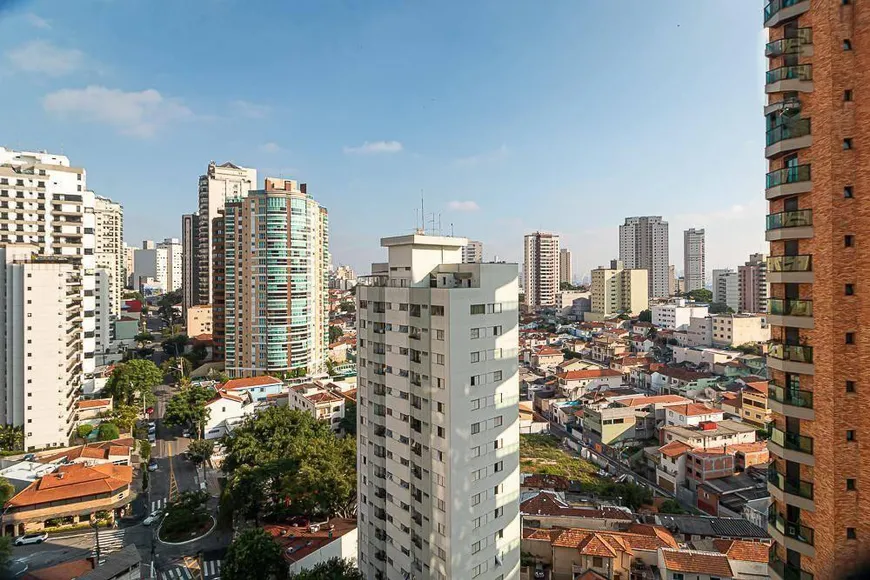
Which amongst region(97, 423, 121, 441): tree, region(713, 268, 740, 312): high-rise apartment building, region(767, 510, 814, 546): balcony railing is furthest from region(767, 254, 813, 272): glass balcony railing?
region(713, 268, 740, 312): high-rise apartment building

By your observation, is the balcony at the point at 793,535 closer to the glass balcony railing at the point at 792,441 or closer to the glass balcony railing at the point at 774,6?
the glass balcony railing at the point at 792,441

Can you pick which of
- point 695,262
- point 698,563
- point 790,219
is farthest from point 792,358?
point 695,262

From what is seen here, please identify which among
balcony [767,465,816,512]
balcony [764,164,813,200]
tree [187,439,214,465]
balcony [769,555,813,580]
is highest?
balcony [764,164,813,200]

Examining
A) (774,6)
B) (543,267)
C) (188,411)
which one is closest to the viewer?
(774,6)

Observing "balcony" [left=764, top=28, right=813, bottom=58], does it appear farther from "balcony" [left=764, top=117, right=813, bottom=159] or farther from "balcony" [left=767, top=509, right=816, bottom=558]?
"balcony" [left=767, top=509, right=816, bottom=558]

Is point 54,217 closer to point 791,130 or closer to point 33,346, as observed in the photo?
point 33,346
